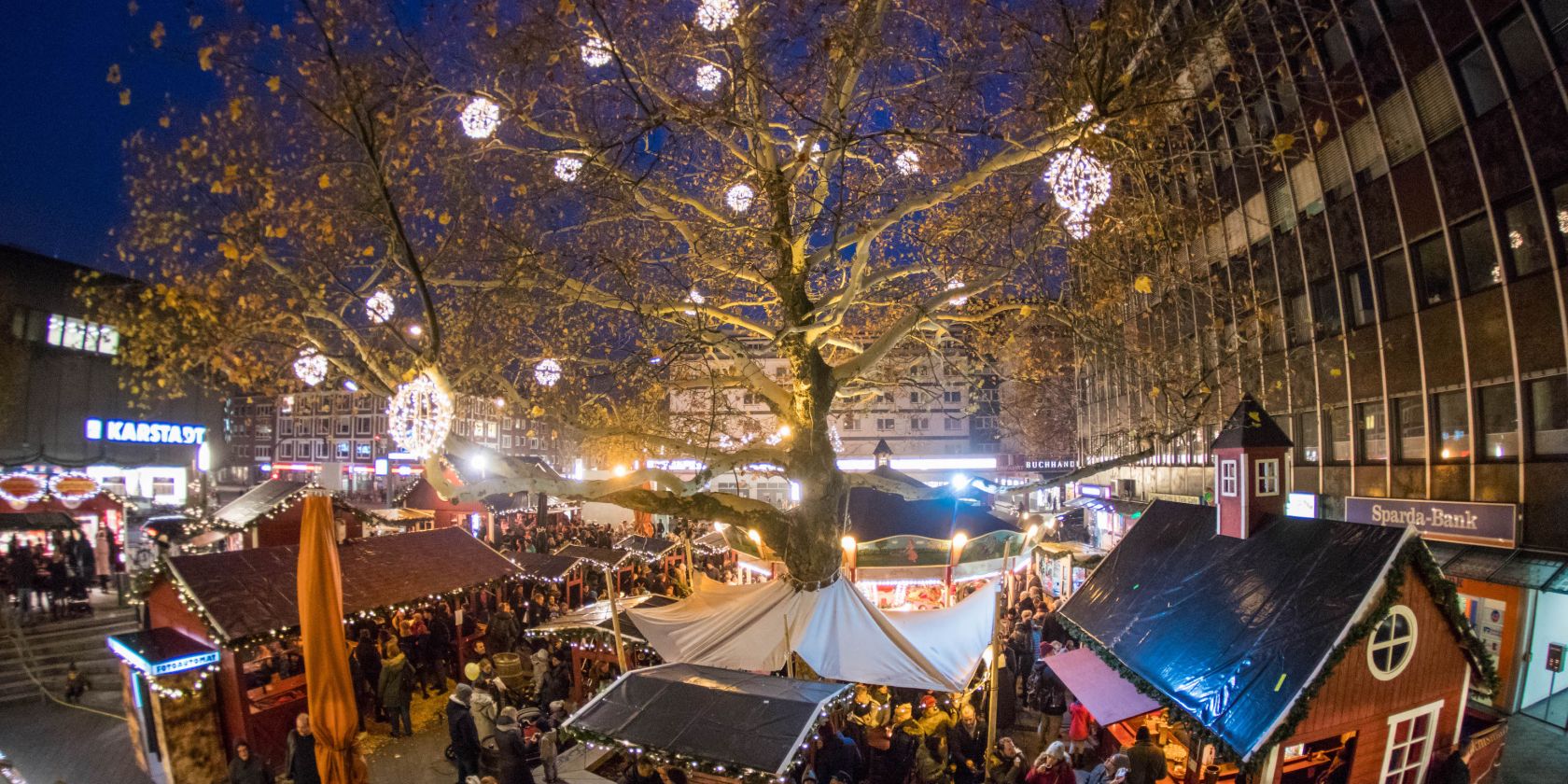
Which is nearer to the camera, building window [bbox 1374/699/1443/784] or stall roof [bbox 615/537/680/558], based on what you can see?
building window [bbox 1374/699/1443/784]

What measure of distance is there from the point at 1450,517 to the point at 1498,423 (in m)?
1.70

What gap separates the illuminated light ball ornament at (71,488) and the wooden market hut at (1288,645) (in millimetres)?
25096

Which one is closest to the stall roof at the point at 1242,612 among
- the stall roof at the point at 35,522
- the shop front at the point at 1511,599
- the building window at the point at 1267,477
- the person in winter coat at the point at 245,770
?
the building window at the point at 1267,477

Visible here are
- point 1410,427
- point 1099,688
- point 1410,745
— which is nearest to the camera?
point 1410,745

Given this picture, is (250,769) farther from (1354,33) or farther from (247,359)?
(1354,33)

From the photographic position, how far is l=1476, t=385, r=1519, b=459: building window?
11352mm

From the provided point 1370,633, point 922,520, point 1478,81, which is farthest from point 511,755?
point 1478,81

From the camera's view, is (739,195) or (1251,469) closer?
(1251,469)

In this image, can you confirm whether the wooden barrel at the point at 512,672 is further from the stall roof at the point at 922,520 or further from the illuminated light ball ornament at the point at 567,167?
the illuminated light ball ornament at the point at 567,167

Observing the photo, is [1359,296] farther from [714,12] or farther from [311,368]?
[311,368]

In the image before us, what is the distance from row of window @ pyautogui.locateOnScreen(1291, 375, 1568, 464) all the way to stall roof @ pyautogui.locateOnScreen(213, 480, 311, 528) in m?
21.9

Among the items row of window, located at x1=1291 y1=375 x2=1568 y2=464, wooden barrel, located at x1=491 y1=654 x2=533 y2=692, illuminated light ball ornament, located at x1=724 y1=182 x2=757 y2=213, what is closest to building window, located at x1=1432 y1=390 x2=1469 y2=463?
row of window, located at x1=1291 y1=375 x2=1568 y2=464

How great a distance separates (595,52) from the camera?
8039mm

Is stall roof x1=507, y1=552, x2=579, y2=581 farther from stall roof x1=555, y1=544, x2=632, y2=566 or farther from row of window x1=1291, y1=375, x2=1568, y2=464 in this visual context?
row of window x1=1291, y1=375, x2=1568, y2=464
